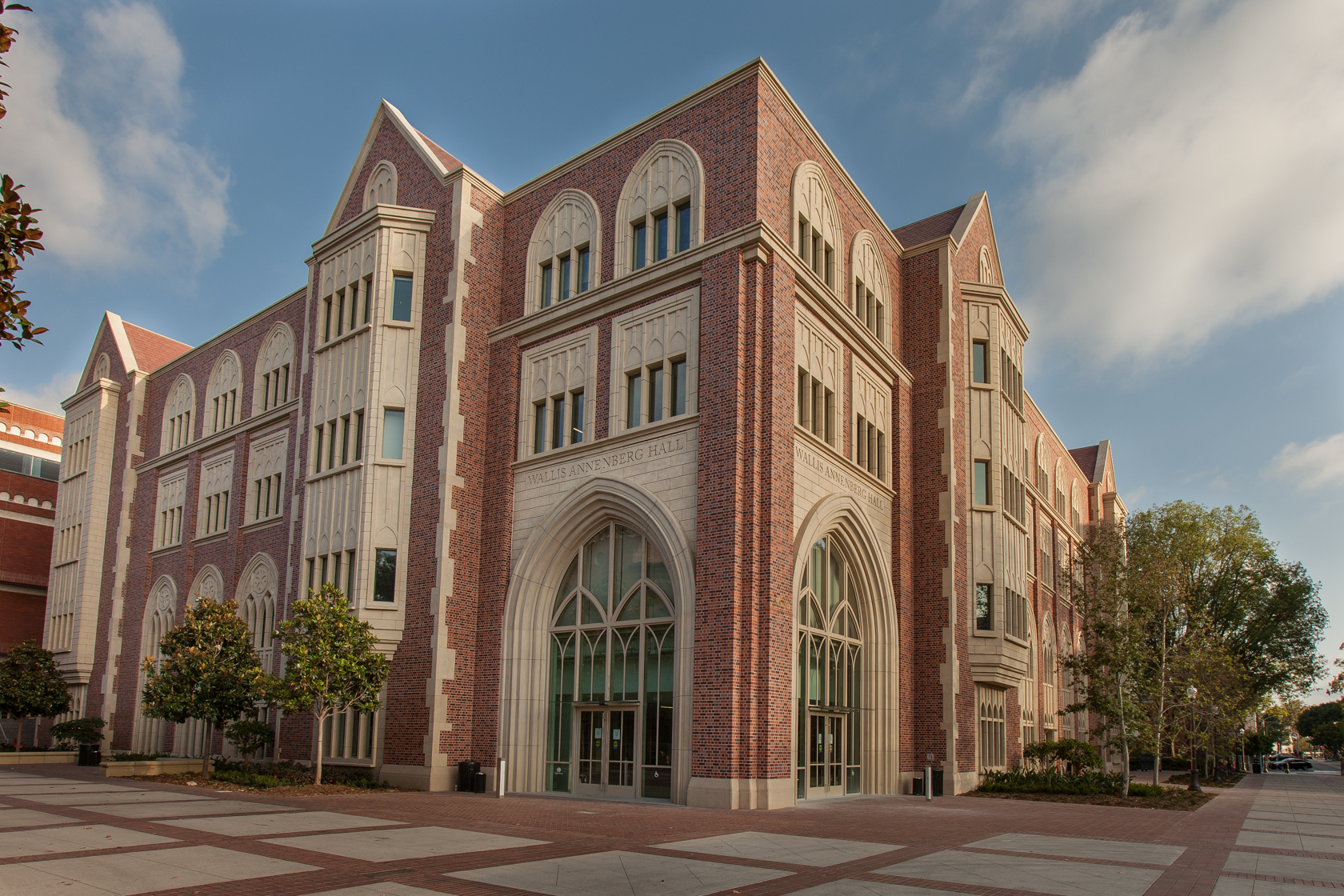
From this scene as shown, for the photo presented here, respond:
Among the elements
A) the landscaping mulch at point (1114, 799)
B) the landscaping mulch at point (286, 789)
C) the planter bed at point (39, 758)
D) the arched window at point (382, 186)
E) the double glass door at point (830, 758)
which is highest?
the arched window at point (382, 186)

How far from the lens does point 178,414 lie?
136 ft

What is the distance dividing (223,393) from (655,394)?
23.8m

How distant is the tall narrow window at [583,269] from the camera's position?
25.7 metres

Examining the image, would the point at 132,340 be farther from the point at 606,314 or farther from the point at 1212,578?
the point at 1212,578

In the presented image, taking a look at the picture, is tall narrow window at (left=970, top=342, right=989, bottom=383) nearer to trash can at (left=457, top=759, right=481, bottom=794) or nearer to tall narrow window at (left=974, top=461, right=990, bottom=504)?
tall narrow window at (left=974, top=461, right=990, bottom=504)

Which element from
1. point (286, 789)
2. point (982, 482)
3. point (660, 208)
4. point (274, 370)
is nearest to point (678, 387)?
point (660, 208)

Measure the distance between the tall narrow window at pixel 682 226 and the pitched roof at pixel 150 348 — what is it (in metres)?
31.6

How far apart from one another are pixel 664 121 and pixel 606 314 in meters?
5.10

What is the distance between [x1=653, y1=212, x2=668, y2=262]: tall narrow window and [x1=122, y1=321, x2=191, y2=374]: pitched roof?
101 feet

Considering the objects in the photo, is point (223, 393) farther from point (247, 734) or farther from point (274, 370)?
point (247, 734)

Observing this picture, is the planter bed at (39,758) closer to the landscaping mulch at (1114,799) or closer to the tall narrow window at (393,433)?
the tall narrow window at (393,433)

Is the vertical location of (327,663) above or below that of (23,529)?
below

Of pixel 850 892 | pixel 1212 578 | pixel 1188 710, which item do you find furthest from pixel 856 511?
pixel 1212 578

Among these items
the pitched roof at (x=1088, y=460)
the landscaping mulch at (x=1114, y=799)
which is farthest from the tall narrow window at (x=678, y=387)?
the pitched roof at (x=1088, y=460)
